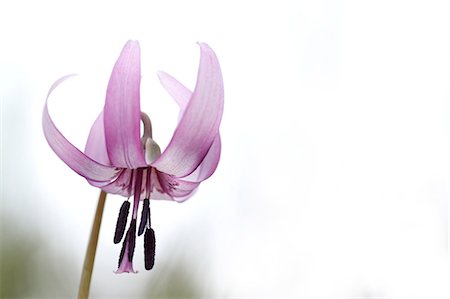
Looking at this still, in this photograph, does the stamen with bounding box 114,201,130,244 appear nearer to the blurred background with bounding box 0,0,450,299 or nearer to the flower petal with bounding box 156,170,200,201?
the flower petal with bounding box 156,170,200,201

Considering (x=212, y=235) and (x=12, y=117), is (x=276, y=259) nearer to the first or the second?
(x=212, y=235)

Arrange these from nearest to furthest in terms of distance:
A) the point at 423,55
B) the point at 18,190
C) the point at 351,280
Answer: the point at 351,280 → the point at 423,55 → the point at 18,190

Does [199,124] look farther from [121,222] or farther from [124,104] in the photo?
[121,222]

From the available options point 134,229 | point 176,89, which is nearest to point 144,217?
point 134,229

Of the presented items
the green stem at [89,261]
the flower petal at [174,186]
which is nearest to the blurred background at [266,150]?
the flower petal at [174,186]

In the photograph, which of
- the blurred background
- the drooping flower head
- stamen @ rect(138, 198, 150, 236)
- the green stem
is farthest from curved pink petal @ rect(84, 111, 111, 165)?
the blurred background

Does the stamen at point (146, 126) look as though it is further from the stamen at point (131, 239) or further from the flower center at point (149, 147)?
the stamen at point (131, 239)

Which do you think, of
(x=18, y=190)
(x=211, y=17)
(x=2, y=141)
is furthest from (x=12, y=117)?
(x=211, y=17)
